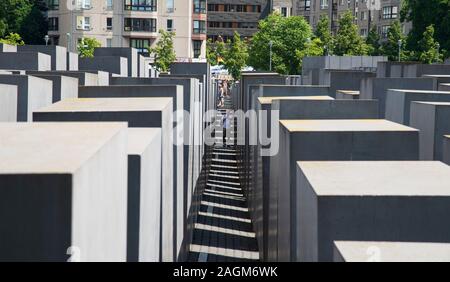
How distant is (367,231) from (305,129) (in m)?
4.22

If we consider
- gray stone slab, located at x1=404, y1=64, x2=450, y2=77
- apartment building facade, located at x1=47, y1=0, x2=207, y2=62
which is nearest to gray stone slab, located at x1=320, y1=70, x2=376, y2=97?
gray stone slab, located at x1=404, y1=64, x2=450, y2=77

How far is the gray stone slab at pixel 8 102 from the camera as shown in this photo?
13531 millimetres

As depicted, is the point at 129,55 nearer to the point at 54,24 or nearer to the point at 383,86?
the point at 383,86

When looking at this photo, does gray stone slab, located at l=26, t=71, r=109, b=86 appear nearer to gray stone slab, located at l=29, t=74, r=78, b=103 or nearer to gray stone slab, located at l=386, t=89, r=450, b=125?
gray stone slab, located at l=29, t=74, r=78, b=103

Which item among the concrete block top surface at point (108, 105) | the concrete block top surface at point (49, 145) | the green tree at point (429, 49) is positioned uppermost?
the green tree at point (429, 49)

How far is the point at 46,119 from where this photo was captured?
446 inches

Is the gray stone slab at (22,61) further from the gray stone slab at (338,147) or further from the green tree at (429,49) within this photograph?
the green tree at (429,49)

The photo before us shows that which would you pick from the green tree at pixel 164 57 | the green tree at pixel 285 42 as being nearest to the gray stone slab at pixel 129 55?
the green tree at pixel 164 57

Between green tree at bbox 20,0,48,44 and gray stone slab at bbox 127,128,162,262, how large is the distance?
2915 inches

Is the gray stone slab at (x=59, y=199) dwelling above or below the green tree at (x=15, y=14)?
below

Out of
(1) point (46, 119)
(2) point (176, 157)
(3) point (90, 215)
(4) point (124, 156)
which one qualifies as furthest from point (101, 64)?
(3) point (90, 215)

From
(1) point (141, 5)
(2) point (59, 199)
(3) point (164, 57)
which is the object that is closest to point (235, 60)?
(1) point (141, 5)

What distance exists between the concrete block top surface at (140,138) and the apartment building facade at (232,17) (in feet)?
365

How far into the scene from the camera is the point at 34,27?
82.8 metres
